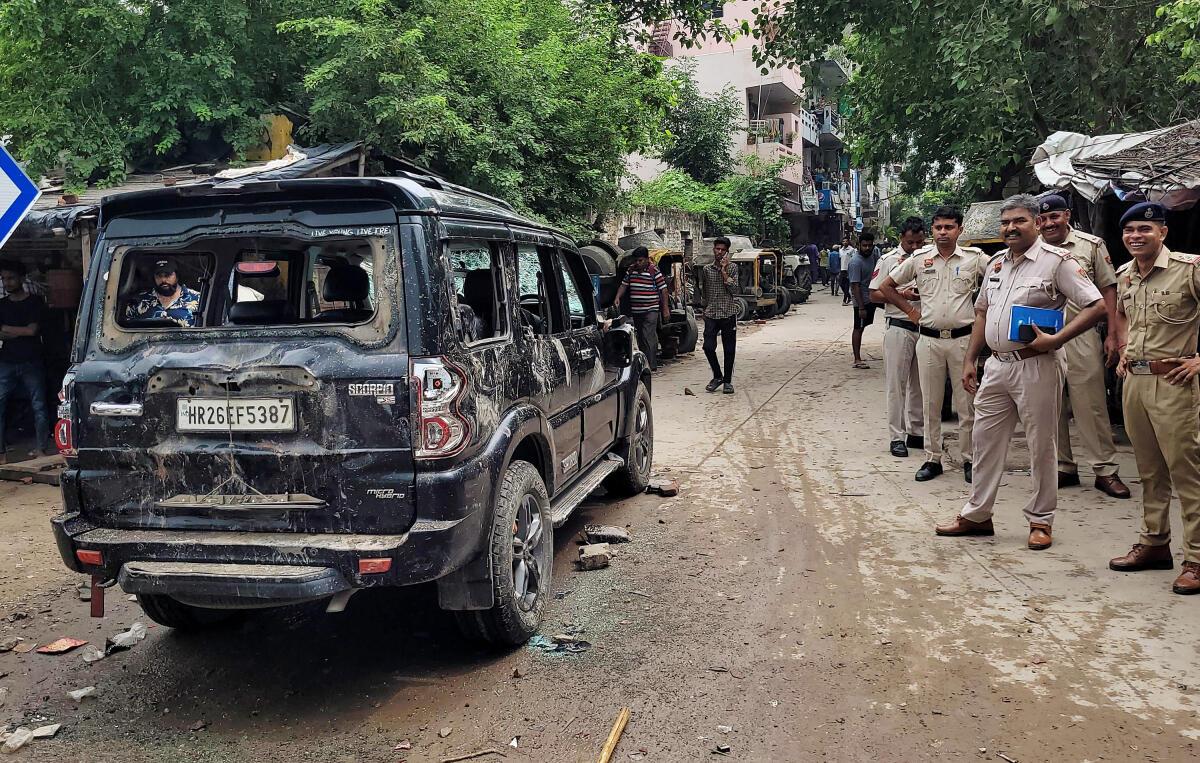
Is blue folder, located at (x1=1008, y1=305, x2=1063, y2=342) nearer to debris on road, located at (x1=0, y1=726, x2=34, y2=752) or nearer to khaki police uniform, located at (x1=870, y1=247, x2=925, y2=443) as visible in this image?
khaki police uniform, located at (x1=870, y1=247, x2=925, y2=443)

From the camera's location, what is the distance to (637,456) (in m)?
6.91

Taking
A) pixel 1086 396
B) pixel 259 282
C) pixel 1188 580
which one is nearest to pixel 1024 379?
pixel 1188 580

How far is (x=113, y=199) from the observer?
3.83 metres

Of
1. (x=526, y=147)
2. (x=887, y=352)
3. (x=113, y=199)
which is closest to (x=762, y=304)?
(x=526, y=147)

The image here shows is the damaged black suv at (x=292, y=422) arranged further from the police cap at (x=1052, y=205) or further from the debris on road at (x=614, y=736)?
the police cap at (x=1052, y=205)

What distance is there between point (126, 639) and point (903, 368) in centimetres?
617

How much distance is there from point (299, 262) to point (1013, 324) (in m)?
4.08

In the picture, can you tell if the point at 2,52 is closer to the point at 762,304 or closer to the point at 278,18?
the point at 278,18

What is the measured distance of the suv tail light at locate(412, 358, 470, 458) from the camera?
138 inches

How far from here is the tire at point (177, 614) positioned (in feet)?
14.1

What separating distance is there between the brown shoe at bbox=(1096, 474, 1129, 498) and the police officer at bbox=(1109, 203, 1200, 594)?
62.6 inches

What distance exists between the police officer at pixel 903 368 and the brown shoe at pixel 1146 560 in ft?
9.38

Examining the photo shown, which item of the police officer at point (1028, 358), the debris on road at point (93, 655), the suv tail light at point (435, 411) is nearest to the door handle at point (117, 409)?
the suv tail light at point (435, 411)

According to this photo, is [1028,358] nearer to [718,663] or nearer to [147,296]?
[718,663]
